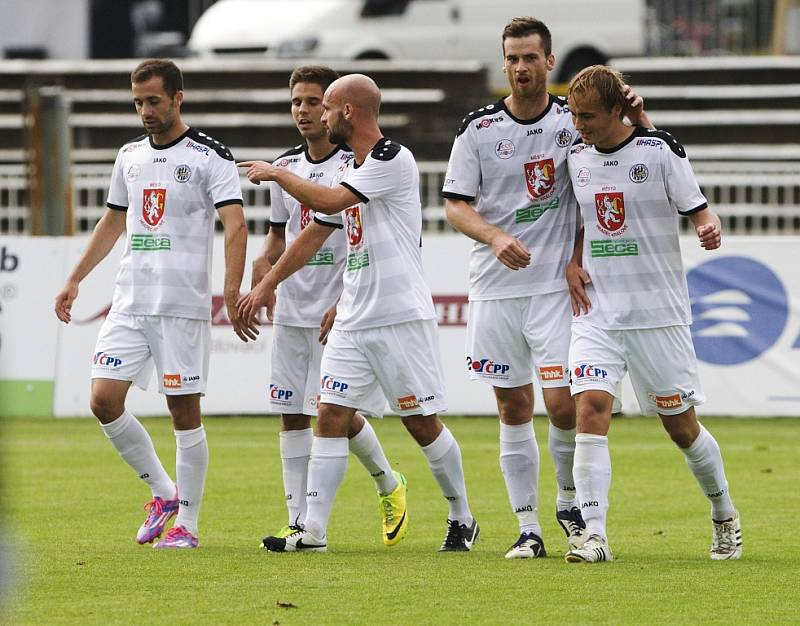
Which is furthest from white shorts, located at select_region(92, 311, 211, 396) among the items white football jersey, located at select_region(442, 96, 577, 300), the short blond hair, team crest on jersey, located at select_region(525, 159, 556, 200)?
the short blond hair

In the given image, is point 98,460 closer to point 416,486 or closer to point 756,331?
point 416,486

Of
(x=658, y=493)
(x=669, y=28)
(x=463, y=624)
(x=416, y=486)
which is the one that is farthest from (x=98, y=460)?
(x=669, y=28)

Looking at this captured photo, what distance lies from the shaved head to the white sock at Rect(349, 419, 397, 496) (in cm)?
167

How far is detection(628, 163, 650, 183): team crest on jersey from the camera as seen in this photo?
24.4 ft

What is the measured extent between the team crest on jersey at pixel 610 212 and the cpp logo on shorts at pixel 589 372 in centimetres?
59

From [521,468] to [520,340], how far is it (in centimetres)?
60

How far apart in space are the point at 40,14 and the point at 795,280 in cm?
2238

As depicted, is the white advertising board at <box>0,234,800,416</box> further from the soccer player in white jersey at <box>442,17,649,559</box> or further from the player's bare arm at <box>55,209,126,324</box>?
the soccer player in white jersey at <box>442,17,649,559</box>

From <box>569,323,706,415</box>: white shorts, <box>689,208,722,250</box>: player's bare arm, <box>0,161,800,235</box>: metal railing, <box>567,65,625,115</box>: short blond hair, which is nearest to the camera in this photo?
<box>689,208,722,250</box>: player's bare arm

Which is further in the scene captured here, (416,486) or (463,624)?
(416,486)

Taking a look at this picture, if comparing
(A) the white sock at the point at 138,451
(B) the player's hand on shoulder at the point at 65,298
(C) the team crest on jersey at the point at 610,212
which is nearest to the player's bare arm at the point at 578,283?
(C) the team crest on jersey at the point at 610,212

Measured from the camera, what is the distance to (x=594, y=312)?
24.9 feet

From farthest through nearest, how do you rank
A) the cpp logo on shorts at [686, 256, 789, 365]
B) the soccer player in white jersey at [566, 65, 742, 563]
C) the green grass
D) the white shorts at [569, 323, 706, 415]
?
the cpp logo on shorts at [686, 256, 789, 365], the white shorts at [569, 323, 706, 415], the soccer player in white jersey at [566, 65, 742, 563], the green grass

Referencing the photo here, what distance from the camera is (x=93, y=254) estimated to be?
867 centimetres
